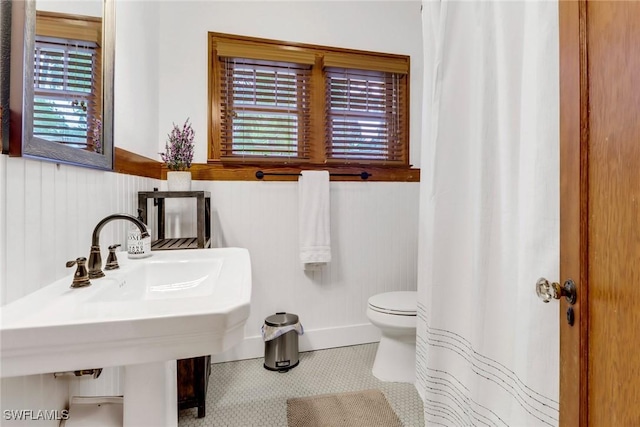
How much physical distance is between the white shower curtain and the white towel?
3.12 ft

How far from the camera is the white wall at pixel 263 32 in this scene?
76.7 inches

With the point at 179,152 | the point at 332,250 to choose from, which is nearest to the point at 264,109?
the point at 179,152

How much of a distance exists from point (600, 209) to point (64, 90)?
1.28 m

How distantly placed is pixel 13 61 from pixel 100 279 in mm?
520

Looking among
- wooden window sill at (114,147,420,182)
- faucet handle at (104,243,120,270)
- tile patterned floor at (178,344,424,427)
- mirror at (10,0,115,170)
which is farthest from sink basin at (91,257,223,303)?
tile patterned floor at (178,344,424,427)

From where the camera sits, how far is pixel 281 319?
6.49 ft

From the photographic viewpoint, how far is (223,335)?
0.52 meters

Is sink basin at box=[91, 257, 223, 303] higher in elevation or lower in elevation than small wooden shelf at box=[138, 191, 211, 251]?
lower

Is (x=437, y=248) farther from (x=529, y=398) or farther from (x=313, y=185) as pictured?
(x=313, y=185)

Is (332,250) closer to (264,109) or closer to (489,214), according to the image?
(264,109)

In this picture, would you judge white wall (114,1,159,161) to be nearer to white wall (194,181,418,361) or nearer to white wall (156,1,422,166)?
white wall (156,1,422,166)

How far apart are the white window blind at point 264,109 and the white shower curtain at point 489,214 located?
112 centimetres

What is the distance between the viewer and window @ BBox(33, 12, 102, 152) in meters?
0.75

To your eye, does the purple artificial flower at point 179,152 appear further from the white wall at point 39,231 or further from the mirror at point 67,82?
the white wall at point 39,231
